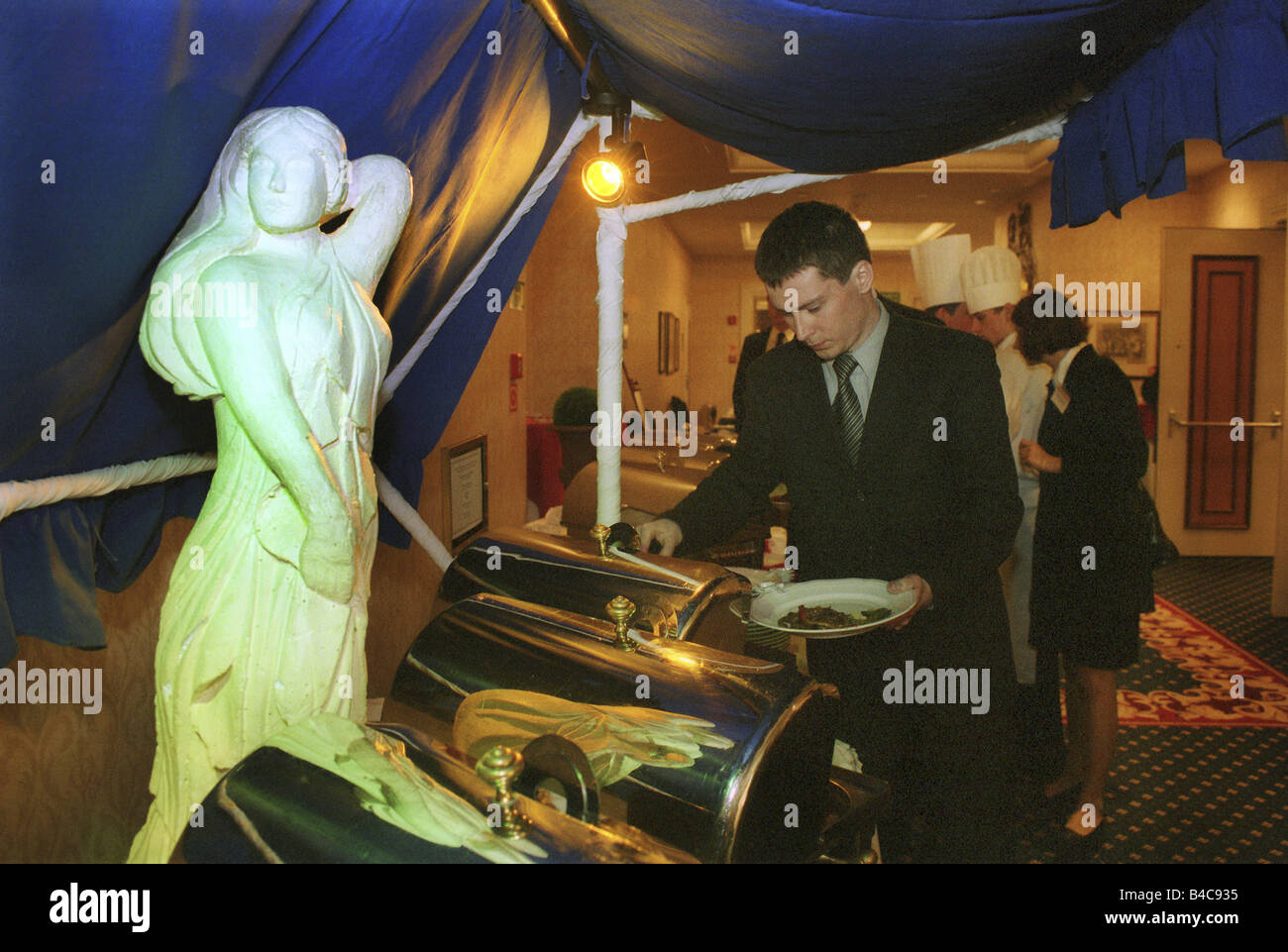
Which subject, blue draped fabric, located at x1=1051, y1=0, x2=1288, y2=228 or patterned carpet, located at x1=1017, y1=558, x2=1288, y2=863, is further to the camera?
patterned carpet, located at x1=1017, y1=558, x2=1288, y2=863

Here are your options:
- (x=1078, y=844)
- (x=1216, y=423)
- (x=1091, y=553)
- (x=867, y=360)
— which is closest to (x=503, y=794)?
(x=867, y=360)

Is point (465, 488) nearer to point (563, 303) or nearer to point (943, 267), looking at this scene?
point (943, 267)

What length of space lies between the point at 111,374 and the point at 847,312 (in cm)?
139

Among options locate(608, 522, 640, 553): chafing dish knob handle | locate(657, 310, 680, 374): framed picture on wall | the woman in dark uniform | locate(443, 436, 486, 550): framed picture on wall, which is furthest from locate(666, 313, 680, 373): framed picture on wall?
locate(608, 522, 640, 553): chafing dish knob handle

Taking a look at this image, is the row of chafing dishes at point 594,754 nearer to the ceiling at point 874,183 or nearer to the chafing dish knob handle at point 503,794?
the chafing dish knob handle at point 503,794

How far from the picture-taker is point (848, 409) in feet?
6.51

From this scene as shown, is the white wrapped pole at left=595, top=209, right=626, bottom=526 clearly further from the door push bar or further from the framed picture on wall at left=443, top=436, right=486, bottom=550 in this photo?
the door push bar

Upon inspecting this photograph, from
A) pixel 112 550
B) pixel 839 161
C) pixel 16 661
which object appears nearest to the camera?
pixel 16 661

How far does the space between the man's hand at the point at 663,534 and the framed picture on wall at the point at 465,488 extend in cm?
134

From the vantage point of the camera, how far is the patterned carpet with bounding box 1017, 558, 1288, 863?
2.67 meters

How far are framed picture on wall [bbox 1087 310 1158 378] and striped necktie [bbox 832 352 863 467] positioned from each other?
19.7 ft

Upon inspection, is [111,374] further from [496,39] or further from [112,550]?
[496,39]
